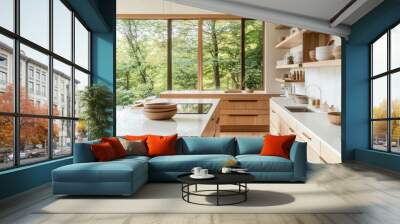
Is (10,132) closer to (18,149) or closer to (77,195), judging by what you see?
(18,149)

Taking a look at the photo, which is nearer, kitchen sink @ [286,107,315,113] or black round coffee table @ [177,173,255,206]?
black round coffee table @ [177,173,255,206]

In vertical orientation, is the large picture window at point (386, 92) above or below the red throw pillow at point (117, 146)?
above

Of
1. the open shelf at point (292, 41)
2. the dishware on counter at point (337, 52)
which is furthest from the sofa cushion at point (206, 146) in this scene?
the open shelf at point (292, 41)

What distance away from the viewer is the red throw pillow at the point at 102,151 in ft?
20.6

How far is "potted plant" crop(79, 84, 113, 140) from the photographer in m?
8.15

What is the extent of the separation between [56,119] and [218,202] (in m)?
3.09

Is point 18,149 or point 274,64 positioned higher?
point 274,64

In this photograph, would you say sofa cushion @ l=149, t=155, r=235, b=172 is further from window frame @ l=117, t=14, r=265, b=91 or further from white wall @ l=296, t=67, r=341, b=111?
window frame @ l=117, t=14, r=265, b=91

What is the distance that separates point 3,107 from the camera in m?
5.32

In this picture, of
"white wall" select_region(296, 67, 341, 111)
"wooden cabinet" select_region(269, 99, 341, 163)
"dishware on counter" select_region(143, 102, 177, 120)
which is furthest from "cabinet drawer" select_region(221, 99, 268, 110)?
"dishware on counter" select_region(143, 102, 177, 120)

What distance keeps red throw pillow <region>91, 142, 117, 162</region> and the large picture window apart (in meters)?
3.94

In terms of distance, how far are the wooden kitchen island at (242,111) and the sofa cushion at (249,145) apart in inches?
241

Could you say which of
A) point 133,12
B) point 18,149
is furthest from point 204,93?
point 18,149

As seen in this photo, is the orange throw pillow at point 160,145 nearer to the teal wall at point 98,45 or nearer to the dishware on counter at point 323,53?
the teal wall at point 98,45
